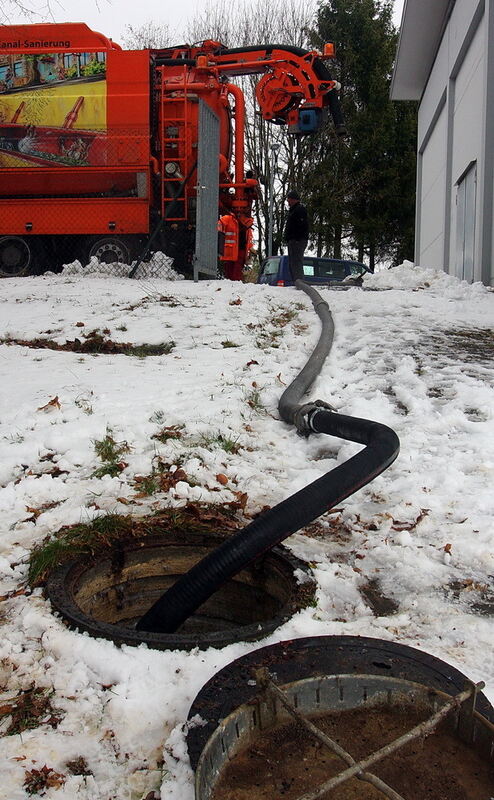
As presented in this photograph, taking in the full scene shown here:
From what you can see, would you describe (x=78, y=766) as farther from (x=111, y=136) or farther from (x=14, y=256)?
(x=14, y=256)

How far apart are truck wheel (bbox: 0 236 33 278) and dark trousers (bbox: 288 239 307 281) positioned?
459cm

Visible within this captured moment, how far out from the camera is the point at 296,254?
12078 millimetres

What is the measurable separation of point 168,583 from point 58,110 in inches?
381

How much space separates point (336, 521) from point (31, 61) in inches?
413

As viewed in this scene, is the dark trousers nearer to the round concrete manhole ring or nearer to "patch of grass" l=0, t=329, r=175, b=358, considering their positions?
"patch of grass" l=0, t=329, r=175, b=358

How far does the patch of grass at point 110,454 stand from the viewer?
3755 mm

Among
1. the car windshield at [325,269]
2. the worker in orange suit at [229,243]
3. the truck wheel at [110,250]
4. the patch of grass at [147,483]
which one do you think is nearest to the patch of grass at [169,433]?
the patch of grass at [147,483]

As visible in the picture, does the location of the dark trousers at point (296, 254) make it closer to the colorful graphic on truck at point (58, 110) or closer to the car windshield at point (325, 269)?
the colorful graphic on truck at point (58, 110)

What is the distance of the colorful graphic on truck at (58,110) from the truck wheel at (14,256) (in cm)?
141

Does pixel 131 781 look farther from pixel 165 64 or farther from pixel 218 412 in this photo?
pixel 165 64

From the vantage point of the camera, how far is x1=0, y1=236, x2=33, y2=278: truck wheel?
464 inches

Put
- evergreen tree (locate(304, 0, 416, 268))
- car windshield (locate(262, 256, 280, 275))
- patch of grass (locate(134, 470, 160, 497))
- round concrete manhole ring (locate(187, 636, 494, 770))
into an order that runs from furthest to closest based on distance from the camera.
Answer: evergreen tree (locate(304, 0, 416, 268)) < car windshield (locate(262, 256, 280, 275)) < patch of grass (locate(134, 470, 160, 497)) < round concrete manhole ring (locate(187, 636, 494, 770))

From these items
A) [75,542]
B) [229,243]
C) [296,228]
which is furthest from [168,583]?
[229,243]

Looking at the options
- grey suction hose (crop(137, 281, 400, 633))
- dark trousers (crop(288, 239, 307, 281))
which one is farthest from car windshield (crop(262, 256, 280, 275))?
grey suction hose (crop(137, 281, 400, 633))
